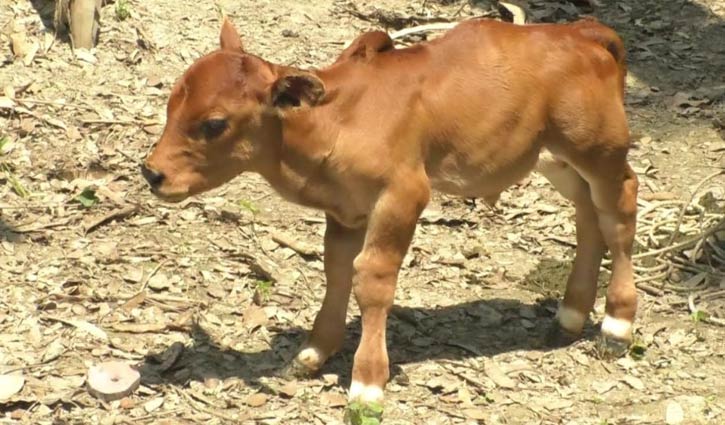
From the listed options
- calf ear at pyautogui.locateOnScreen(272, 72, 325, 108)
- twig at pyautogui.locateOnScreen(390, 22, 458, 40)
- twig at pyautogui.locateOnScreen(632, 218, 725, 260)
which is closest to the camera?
calf ear at pyautogui.locateOnScreen(272, 72, 325, 108)

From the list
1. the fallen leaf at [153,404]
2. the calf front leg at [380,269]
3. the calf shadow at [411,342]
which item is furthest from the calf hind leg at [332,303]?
the fallen leaf at [153,404]

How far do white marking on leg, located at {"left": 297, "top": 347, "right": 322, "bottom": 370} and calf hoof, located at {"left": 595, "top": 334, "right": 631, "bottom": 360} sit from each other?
1.45m

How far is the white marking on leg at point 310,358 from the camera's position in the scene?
6.29 meters

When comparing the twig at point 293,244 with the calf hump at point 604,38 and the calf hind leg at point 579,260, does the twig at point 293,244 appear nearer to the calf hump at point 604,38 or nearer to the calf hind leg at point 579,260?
the calf hind leg at point 579,260

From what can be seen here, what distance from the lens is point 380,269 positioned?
19.2 feet

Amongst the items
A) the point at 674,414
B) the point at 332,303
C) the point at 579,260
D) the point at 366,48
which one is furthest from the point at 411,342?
the point at 366,48

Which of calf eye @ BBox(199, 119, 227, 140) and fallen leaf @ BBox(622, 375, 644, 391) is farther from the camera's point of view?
fallen leaf @ BBox(622, 375, 644, 391)

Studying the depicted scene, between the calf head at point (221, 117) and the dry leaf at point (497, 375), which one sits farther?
the dry leaf at point (497, 375)

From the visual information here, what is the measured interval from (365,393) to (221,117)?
1408mm

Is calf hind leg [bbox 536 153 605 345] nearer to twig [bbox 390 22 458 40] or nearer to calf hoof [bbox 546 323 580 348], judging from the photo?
calf hoof [bbox 546 323 580 348]

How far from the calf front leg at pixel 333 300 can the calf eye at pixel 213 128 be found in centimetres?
78

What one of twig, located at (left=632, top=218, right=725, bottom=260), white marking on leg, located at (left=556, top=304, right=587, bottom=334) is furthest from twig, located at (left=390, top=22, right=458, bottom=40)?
white marking on leg, located at (left=556, top=304, right=587, bottom=334)

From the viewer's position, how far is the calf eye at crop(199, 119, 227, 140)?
5.60m

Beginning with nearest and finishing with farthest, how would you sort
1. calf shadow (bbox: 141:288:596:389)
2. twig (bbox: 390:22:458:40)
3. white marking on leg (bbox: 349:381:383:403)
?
white marking on leg (bbox: 349:381:383:403), calf shadow (bbox: 141:288:596:389), twig (bbox: 390:22:458:40)
